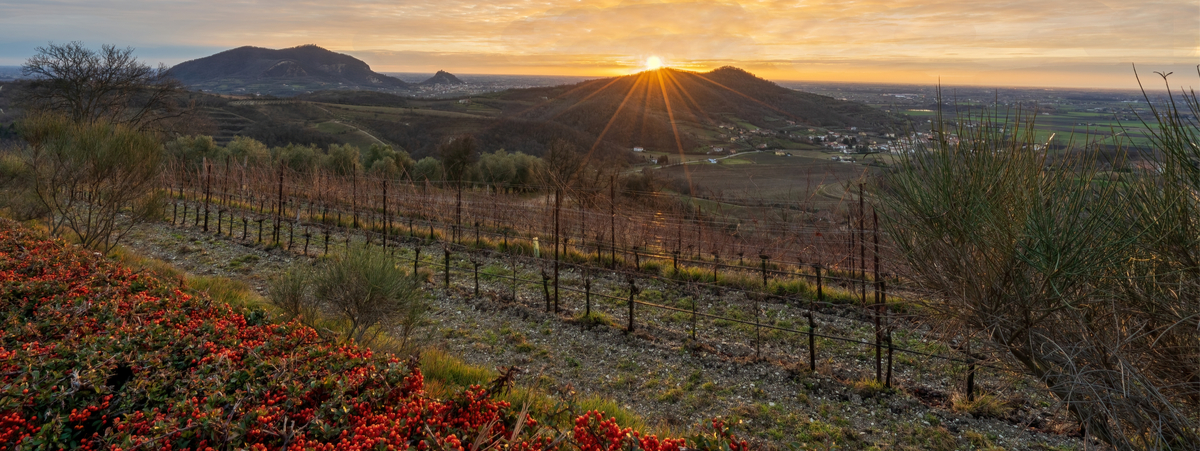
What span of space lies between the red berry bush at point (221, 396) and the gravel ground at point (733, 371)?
1233 mm

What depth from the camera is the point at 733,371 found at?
6715 millimetres

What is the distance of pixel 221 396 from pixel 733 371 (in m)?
5.48

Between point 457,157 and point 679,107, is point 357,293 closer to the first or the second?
point 457,157

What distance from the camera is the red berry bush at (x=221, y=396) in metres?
2.22

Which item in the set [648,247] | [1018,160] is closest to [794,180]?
[648,247]

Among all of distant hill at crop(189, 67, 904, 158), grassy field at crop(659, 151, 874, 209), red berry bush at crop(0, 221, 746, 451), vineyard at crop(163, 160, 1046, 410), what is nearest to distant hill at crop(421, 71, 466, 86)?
distant hill at crop(189, 67, 904, 158)

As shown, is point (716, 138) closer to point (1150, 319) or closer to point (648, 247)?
point (648, 247)

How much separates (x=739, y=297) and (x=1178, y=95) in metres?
8.03

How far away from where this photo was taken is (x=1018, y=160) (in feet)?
9.58

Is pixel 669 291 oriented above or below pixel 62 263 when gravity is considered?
below

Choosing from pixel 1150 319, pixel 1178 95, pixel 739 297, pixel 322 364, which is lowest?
pixel 739 297

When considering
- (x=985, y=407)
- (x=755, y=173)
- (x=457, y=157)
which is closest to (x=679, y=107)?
(x=755, y=173)

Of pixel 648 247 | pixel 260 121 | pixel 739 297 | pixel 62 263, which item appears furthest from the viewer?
pixel 260 121

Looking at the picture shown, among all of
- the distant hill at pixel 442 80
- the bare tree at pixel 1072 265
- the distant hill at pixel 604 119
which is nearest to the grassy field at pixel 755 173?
the distant hill at pixel 604 119
